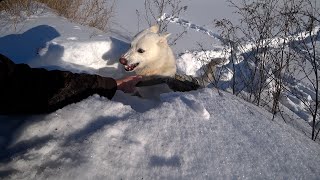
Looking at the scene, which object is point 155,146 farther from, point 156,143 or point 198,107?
point 198,107

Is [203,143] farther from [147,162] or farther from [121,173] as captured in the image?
[121,173]

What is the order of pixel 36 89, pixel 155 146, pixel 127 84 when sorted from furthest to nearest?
pixel 127 84
pixel 36 89
pixel 155 146

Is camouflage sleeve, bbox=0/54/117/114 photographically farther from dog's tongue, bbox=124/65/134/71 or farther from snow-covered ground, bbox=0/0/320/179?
dog's tongue, bbox=124/65/134/71

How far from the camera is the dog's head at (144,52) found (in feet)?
11.3

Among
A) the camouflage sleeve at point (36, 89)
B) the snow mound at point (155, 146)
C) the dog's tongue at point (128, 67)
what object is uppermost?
the snow mound at point (155, 146)

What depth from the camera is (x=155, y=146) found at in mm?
1531

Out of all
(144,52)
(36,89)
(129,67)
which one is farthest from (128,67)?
(36,89)

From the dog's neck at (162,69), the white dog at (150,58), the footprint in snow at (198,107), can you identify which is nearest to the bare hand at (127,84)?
the white dog at (150,58)

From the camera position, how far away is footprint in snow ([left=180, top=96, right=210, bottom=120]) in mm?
1847

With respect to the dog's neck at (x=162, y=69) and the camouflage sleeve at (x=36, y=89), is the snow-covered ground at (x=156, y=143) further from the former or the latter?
the dog's neck at (x=162, y=69)

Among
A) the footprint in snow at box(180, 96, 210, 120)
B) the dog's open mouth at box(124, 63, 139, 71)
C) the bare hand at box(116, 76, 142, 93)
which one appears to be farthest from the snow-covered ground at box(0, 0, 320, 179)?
the dog's open mouth at box(124, 63, 139, 71)

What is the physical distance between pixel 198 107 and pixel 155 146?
1.57ft

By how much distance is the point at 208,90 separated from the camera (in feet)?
7.63

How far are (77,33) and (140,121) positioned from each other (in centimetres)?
298
